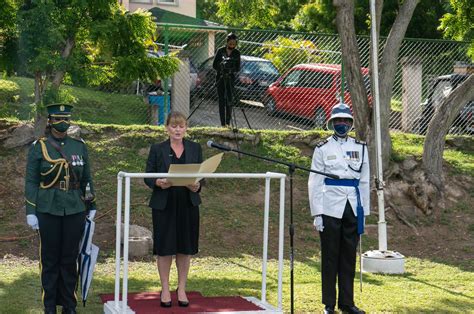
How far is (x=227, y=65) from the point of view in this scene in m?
16.4

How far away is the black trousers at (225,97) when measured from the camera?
16.6 metres

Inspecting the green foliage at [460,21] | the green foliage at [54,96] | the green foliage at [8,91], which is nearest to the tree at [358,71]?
the green foliage at [460,21]

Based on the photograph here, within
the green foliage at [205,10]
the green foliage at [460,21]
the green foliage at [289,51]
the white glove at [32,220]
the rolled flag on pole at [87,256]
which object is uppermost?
the green foliage at [205,10]

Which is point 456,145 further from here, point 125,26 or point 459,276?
point 125,26

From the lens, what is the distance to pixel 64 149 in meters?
8.70

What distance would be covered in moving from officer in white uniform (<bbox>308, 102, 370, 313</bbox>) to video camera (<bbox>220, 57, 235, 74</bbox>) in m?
7.12

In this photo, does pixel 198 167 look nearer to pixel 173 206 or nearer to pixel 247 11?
pixel 173 206

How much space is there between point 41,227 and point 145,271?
342cm

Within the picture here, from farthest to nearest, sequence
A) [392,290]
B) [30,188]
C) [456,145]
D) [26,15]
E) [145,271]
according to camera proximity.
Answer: [456,145]
[26,15]
[145,271]
[392,290]
[30,188]

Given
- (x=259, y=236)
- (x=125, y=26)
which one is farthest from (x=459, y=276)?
(x=125, y=26)

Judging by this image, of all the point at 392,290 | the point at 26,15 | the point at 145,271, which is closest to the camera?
the point at 392,290

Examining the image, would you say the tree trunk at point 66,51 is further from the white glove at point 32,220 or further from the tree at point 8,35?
the white glove at point 32,220

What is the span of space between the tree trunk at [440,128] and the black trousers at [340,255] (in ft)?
24.1

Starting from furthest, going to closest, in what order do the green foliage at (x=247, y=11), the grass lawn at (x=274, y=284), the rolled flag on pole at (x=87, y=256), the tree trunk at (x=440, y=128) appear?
the green foliage at (x=247, y=11)
the tree trunk at (x=440, y=128)
the grass lawn at (x=274, y=284)
the rolled flag on pole at (x=87, y=256)
